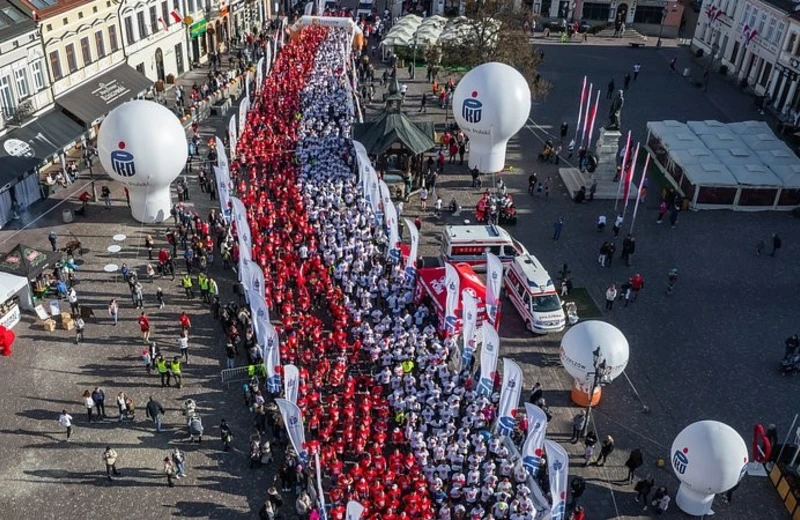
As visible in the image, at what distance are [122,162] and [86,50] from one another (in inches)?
487

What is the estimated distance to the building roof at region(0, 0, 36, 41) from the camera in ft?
109

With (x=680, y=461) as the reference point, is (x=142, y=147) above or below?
above

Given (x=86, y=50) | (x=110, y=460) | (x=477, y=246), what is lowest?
(x=110, y=460)

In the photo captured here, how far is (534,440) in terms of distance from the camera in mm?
19562

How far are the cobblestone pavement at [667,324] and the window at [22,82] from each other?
19.1m

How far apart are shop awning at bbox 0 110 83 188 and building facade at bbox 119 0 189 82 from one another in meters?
9.40

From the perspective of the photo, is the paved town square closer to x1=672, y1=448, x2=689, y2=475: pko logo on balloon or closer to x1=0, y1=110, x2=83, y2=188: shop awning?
x1=672, y1=448, x2=689, y2=475: pko logo on balloon

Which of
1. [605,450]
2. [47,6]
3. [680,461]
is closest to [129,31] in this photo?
[47,6]

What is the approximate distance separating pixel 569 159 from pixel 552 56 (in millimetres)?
21581

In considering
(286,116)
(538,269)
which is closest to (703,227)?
(538,269)

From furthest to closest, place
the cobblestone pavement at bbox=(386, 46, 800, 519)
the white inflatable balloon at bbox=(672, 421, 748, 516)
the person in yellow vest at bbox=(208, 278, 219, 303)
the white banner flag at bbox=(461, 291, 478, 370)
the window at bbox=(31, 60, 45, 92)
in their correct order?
the window at bbox=(31, 60, 45, 92) → the person in yellow vest at bbox=(208, 278, 219, 303) → the white banner flag at bbox=(461, 291, 478, 370) → the cobblestone pavement at bbox=(386, 46, 800, 519) → the white inflatable balloon at bbox=(672, 421, 748, 516)

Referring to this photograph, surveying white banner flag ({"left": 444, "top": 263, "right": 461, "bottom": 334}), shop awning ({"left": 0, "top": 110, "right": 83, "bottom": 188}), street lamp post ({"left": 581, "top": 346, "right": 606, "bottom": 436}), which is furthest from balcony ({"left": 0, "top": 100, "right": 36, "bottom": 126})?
street lamp post ({"left": 581, "top": 346, "right": 606, "bottom": 436})

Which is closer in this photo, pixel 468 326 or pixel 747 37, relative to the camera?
pixel 468 326

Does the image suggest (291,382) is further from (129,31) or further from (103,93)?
(129,31)
